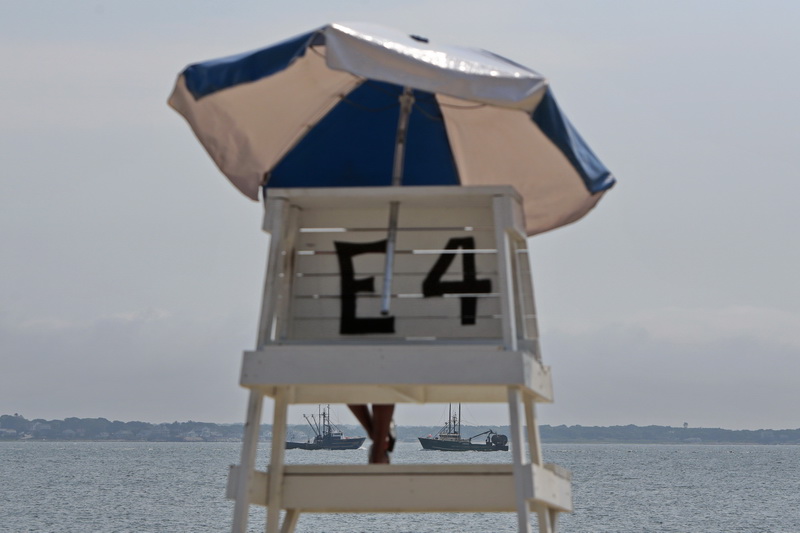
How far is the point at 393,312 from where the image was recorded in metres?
7.99

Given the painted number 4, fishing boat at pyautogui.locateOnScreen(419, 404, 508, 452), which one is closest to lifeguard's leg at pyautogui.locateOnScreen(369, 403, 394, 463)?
the painted number 4

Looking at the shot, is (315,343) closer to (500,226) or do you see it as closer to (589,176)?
(500,226)

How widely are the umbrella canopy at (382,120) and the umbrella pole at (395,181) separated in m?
0.03

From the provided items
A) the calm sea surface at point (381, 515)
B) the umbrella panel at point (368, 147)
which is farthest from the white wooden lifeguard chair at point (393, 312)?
the calm sea surface at point (381, 515)

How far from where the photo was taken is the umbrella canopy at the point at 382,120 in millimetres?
7160

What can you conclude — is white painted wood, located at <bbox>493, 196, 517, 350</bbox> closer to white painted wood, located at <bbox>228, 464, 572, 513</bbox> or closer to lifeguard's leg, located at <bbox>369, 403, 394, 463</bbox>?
white painted wood, located at <bbox>228, 464, 572, 513</bbox>

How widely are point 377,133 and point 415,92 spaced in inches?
16.5

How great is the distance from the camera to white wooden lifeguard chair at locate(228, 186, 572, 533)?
301 inches

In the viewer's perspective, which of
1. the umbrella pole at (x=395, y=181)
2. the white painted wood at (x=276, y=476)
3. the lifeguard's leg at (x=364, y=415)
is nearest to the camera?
the umbrella pole at (x=395, y=181)

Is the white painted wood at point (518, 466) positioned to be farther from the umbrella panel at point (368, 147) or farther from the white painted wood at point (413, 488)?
the umbrella panel at point (368, 147)

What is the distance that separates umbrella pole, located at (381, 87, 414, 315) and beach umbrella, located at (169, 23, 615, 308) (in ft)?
0.04

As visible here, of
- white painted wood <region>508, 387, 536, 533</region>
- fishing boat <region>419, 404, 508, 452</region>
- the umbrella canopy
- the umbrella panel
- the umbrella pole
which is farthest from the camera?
fishing boat <region>419, 404, 508, 452</region>

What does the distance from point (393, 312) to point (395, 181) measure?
1.10m

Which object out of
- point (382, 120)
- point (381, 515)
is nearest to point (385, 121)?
point (382, 120)
